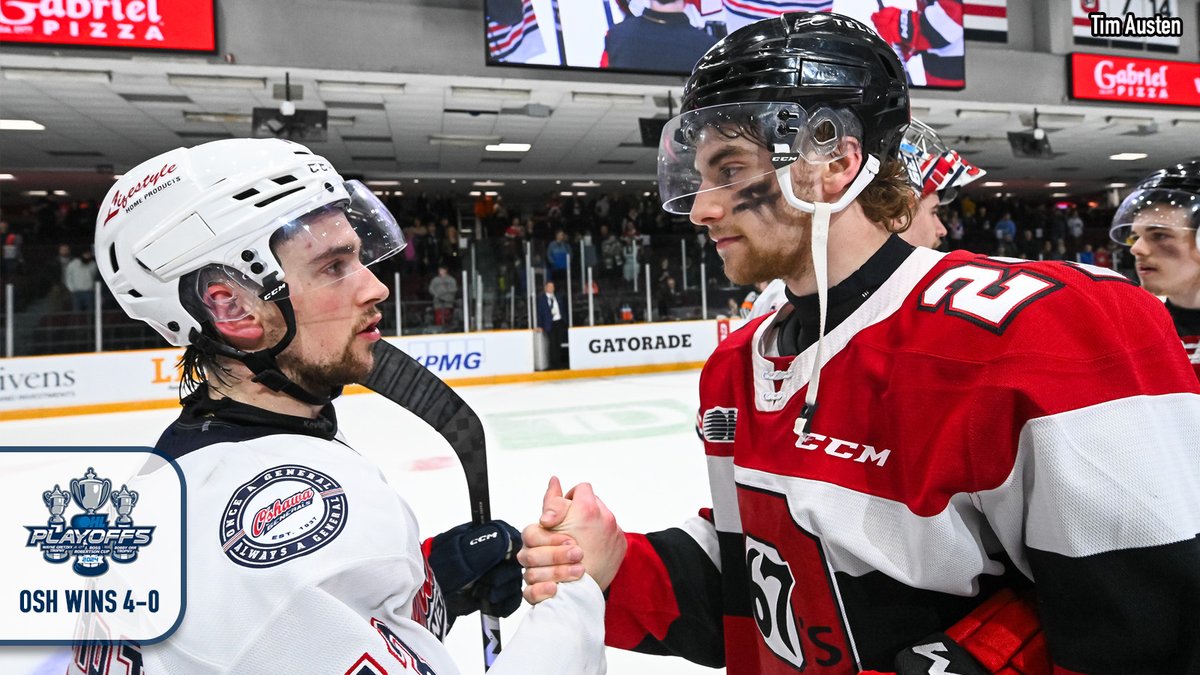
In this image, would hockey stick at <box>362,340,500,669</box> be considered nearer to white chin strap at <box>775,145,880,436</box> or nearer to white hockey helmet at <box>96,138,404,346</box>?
white hockey helmet at <box>96,138,404,346</box>

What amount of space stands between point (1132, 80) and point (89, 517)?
11.3 m

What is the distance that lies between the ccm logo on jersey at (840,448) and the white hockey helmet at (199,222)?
0.85 meters

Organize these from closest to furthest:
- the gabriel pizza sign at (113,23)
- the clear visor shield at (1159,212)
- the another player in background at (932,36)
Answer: the clear visor shield at (1159,212)
the gabriel pizza sign at (113,23)
the another player in background at (932,36)

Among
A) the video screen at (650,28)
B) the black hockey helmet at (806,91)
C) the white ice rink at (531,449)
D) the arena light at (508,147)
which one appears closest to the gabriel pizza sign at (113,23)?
the video screen at (650,28)

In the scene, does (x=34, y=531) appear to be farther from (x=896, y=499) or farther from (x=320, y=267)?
(x=896, y=499)

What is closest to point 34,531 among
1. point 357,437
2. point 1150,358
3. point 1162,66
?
point 1150,358

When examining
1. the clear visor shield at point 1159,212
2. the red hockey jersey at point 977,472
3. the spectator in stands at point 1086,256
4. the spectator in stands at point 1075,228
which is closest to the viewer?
the red hockey jersey at point 977,472

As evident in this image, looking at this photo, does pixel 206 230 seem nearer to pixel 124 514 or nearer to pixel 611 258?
pixel 124 514

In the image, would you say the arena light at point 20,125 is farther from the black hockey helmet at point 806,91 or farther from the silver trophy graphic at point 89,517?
the black hockey helmet at point 806,91

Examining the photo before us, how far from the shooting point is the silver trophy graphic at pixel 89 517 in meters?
1.06

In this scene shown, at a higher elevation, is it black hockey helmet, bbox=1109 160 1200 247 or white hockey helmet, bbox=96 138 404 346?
black hockey helmet, bbox=1109 160 1200 247

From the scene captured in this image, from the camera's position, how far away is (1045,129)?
1162cm

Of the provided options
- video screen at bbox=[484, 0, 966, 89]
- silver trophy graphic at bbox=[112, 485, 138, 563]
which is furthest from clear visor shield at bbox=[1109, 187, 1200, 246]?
video screen at bbox=[484, 0, 966, 89]
